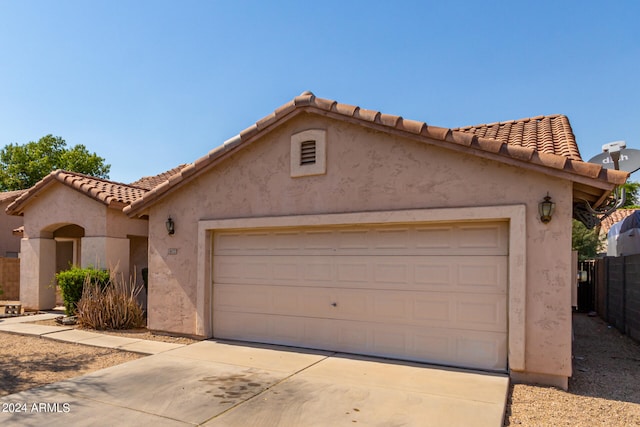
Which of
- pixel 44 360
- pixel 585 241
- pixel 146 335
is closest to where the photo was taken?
pixel 44 360

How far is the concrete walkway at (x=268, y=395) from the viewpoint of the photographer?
15.5ft

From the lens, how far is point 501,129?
29.9 ft

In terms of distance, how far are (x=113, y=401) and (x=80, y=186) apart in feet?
28.1

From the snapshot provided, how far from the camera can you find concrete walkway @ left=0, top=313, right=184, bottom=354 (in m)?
8.25

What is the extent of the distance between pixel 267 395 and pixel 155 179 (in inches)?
553

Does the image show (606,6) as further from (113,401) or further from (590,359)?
(113,401)

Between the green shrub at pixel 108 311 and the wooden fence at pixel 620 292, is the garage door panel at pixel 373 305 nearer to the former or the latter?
the green shrub at pixel 108 311

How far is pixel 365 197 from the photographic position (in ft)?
24.4

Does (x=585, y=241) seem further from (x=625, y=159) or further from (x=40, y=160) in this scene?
(x=40, y=160)

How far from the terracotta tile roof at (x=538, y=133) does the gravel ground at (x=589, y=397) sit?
11.1 ft

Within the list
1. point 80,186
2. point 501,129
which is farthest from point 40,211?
point 501,129

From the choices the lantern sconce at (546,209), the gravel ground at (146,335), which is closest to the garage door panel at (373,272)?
the lantern sconce at (546,209)

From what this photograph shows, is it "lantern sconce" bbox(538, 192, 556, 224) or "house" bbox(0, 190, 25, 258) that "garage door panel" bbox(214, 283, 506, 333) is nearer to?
"lantern sconce" bbox(538, 192, 556, 224)

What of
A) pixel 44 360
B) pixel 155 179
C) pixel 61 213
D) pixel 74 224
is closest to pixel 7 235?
pixel 155 179
